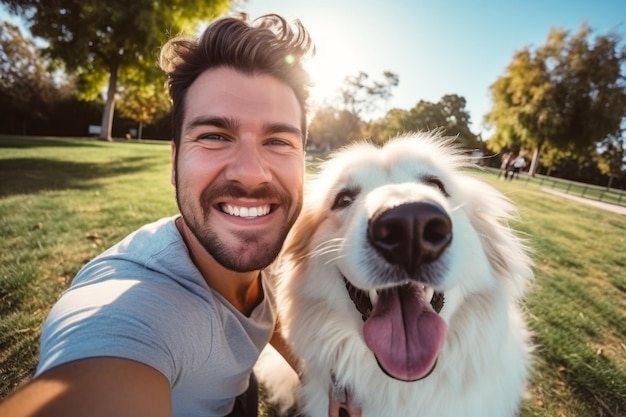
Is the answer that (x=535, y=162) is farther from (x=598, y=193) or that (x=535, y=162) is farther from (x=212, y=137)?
(x=212, y=137)

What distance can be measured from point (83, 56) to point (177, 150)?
82.0ft

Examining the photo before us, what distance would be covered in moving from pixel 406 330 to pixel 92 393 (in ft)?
4.66

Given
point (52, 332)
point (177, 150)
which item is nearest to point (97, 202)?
point (177, 150)

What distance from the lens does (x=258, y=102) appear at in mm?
2229

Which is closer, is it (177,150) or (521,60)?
(177,150)

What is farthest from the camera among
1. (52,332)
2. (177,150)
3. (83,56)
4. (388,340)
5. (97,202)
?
(83,56)

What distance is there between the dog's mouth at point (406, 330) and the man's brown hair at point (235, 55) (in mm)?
1514

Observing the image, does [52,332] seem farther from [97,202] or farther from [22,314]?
[97,202]

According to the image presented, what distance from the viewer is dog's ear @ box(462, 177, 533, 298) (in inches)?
A: 93.4

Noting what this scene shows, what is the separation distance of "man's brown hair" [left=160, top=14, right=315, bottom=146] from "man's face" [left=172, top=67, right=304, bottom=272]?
0.29ft

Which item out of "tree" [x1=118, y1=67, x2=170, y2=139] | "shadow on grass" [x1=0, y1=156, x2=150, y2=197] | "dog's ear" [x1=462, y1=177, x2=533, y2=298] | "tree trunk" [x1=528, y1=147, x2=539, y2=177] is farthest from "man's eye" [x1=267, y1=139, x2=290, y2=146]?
"tree" [x1=118, y1=67, x2=170, y2=139]

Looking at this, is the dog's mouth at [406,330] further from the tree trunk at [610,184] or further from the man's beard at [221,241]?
the tree trunk at [610,184]

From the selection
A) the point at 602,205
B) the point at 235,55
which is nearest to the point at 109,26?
the point at 235,55

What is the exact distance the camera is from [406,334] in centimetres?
191
